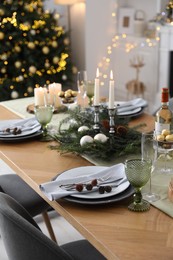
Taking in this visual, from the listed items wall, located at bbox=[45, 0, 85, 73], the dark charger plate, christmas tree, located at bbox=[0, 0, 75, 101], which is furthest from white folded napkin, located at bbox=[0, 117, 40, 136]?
wall, located at bbox=[45, 0, 85, 73]

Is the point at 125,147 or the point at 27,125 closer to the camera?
the point at 125,147

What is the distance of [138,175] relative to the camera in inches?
53.6

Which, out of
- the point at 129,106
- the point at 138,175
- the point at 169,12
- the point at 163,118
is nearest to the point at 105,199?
the point at 138,175

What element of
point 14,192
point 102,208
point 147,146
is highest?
point 147,146

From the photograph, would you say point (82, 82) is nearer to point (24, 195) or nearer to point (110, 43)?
point (24, 195)

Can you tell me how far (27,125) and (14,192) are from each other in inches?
13.4

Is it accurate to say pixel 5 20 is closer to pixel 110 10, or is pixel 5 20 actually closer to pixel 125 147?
pixel 110 10

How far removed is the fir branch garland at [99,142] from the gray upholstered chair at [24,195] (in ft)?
1.07

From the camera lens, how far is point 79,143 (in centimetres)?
186

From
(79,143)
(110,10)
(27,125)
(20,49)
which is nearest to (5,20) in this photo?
(20,49)

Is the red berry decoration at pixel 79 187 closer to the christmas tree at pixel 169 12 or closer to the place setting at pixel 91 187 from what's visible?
the place setting at pixel 91 187

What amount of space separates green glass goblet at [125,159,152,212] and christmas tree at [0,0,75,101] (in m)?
3.11

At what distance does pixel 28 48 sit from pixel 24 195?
8.28 ft

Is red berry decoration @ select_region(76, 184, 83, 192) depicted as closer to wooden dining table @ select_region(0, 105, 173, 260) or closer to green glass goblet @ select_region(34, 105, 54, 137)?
wooden dining table @ select_region(0, 105, 173, 260)
